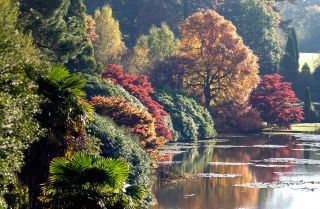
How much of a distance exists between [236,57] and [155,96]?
49.9ft

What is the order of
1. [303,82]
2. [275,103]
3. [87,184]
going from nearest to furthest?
1. [87,184]
2. [275,103]
3. [303,82]

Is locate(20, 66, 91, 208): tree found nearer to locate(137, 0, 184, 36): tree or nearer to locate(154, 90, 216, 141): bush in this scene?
locate(154, 90, 216, 141): bush

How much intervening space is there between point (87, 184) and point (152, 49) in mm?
79540

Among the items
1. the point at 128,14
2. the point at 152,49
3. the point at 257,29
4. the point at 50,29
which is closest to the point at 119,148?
the point at 50,29

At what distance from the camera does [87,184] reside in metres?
16.9

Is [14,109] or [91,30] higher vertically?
[91,30]

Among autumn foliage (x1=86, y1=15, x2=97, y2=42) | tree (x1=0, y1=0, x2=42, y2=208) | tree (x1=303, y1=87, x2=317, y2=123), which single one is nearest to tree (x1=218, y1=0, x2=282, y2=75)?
tree (x1=303, y1=87, x2=317, y2=123)

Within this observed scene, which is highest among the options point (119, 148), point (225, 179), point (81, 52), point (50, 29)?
point (81, 52)

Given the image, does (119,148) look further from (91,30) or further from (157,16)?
(157,16)

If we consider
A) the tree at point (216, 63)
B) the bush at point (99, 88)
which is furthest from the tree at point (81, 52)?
the tree at point (216, 63)

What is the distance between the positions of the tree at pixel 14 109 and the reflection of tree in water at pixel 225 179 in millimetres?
15173

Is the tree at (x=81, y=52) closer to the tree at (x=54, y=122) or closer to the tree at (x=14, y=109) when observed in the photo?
the tree at (x=54, y=122)

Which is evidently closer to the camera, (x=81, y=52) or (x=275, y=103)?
(x=81, y=52)

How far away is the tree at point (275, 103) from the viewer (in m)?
90.8
